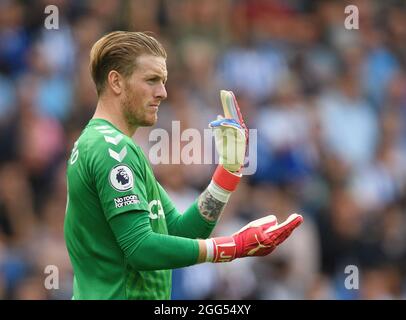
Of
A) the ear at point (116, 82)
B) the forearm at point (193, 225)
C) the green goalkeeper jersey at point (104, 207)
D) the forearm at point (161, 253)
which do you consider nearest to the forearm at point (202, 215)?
the forearm at point (193, 225)

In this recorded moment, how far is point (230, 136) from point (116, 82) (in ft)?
2.20

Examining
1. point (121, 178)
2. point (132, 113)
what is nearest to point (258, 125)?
point (132, 113)

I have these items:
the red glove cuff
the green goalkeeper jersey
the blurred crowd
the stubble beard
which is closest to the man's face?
the stubble beard

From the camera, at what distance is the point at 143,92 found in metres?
5.57

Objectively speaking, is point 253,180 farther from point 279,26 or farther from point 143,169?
point 143,169

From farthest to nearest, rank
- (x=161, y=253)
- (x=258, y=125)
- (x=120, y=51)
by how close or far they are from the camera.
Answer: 1. (x=258, y=125)
2. (x=120, y=51)
3. (x=161, y=253)

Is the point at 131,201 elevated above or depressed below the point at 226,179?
below

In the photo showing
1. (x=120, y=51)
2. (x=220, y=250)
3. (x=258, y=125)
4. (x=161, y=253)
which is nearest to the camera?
(x=161, y=253)

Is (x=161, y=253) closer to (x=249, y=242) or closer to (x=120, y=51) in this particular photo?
(x=249, y=242)

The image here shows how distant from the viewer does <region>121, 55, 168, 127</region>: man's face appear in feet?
18.3

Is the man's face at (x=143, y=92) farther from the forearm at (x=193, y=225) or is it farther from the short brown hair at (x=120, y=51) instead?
the forearm at (x=193, y=225)

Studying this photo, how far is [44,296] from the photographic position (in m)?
9.37
